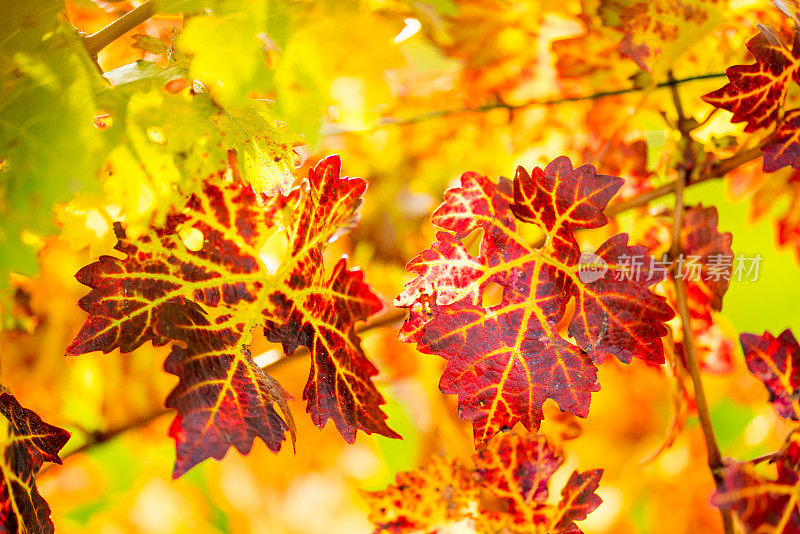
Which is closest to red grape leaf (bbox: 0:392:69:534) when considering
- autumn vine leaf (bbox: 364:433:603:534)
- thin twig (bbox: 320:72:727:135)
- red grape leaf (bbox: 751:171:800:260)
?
autumn vine leaf (bbox: 364:433:603:534)

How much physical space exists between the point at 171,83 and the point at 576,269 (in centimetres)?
22

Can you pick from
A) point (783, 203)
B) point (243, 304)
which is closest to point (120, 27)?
point (243, 304)

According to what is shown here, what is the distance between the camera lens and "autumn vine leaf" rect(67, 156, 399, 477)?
0.76 feet

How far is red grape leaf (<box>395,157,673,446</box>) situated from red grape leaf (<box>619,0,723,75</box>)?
0.48ft

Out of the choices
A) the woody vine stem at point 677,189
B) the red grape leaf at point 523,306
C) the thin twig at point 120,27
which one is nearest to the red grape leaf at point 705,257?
the woody vine stem at point 677,189

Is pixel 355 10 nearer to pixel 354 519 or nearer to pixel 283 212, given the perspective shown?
pixel 283 212

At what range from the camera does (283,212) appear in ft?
0.92

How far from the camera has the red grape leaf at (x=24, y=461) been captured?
0.27m

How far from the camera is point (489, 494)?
1.10 feet

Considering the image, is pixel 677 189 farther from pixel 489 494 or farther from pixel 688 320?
pixel 489 494

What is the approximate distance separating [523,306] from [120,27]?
22 cm

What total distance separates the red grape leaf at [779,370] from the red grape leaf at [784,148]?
8 centimetres

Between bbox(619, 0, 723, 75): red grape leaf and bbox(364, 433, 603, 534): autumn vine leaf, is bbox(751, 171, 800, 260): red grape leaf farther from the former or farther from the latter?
bbox(364, 433, 603, 534): autumn vine leaf

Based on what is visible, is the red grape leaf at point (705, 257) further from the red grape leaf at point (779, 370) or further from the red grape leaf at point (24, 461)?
the red grape leaf at point (24, 461)
